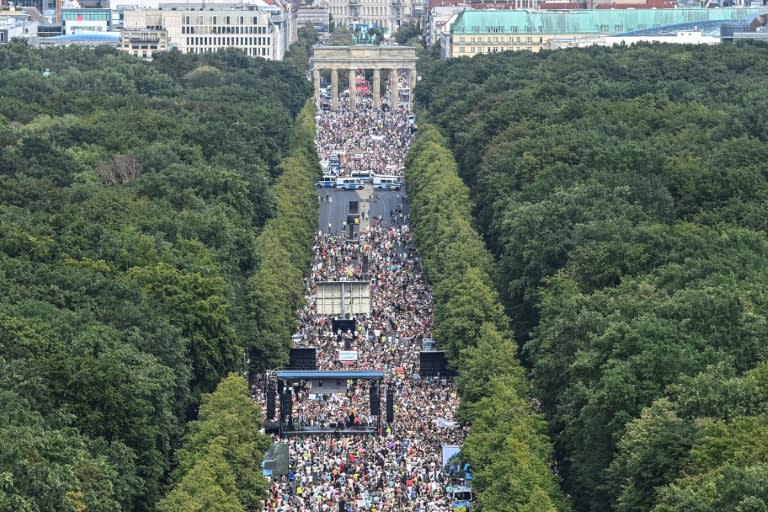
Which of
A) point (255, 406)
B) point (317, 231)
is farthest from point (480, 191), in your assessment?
point (255, 406)

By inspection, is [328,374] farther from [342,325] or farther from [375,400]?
[342,325]

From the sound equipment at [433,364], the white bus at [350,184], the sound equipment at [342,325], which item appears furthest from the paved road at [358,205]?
the sound equipment at [433,364]

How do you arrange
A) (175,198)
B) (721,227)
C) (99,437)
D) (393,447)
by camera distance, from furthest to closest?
(175,198)
(721,227)
(393,447)
(99,437)

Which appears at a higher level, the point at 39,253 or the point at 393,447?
the point at 39,253

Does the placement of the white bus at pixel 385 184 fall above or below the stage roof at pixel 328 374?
below

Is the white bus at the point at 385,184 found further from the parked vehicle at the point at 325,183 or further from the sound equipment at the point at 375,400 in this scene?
the sound equipment at the point at 375,400

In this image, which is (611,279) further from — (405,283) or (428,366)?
(405,283)
